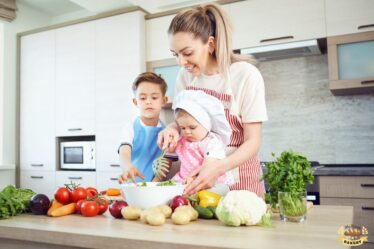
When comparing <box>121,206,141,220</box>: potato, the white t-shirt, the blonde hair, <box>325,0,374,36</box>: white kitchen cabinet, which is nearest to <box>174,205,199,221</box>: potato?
<box>121,206,141,220</box>: potato

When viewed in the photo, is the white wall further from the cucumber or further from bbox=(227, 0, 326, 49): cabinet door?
the cucumber

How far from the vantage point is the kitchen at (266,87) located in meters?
2.82

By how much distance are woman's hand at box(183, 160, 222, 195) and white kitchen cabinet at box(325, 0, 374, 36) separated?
2.07 m

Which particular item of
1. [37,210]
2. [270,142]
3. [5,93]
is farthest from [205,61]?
[5,93]

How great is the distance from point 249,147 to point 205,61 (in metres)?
0.34

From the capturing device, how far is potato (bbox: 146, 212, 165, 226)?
901mm

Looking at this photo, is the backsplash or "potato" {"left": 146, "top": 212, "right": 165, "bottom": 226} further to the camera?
the backsplash

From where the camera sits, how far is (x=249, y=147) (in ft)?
4.07

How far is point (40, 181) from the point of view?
3879 millimetres

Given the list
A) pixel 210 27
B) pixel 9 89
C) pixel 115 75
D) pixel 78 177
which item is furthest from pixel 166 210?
pixel 9 89

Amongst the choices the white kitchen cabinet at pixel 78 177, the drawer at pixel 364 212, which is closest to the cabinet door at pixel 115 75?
the white kitchen cabinet at pixel 78 177

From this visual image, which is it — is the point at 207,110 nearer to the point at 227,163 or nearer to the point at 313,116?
the point at 227,163

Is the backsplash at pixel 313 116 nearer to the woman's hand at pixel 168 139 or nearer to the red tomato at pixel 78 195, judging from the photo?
the woman's hand at pixel 168 139

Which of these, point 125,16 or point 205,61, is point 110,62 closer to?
point 125,16
